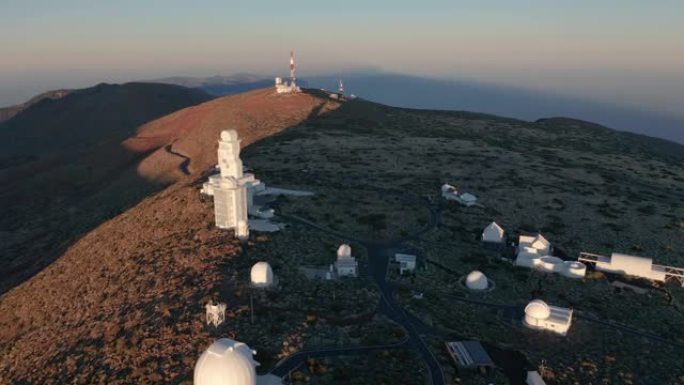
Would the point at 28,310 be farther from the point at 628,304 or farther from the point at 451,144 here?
the point at 451,144

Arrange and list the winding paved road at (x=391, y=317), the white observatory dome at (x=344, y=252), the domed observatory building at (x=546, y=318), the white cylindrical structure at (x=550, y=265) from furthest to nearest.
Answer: the white cylindrical structure at (x=550, y=265) < the white observatory dome at (x=344, y=252) < the domed observatory building at (x=546, y=318) < the winding paved road at (x=391, y=317)

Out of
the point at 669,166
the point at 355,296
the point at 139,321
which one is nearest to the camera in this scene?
the point at 139,321

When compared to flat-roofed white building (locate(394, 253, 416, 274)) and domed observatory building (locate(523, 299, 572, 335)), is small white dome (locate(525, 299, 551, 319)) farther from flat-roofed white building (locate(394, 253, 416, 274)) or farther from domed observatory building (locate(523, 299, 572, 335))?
flat-roofed white building (locate(394, 253, 416, 274))

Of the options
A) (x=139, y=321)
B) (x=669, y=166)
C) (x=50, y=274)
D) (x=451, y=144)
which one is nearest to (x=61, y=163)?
(x=50, y=274)

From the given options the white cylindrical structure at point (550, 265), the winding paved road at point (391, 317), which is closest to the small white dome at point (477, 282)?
the winding paved road at point (391, 317)

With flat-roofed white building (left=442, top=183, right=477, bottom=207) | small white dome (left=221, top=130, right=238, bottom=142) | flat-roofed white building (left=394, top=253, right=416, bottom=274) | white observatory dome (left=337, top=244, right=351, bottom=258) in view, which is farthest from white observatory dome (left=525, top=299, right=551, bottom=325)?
small white dome (left=221, top=130, right=238, bottom=142)

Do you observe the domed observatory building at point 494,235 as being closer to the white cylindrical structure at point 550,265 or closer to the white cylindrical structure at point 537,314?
the white cylindrical structure at point 550,265
